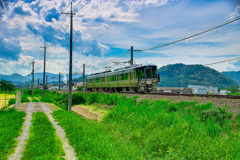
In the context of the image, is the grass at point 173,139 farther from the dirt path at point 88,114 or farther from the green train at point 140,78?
the green train at point 140,78

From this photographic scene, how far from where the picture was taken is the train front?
26422 millimetres

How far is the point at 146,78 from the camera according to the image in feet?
87.2

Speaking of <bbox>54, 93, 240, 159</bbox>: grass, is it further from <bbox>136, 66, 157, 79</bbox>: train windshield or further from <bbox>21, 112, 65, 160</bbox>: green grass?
<bbox>136, 66, 157, 79</bbox>: train windshield

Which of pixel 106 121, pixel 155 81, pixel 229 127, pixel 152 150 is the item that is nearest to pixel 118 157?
pixel 152 150

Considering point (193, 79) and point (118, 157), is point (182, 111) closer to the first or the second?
point (118, 157)

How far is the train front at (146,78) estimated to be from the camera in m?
26.4

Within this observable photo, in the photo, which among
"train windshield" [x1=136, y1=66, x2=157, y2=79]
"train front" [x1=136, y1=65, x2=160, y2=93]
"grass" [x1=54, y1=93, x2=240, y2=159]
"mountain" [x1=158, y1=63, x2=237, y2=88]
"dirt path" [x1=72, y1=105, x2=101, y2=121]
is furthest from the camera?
"mountain" [x1=158, y1=63, x2=237, y2=88]

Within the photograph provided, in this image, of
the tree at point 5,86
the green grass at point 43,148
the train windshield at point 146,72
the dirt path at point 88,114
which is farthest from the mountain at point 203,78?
the green grass at point 43,148

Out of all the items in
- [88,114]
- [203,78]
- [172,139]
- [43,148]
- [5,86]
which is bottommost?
[88,114]

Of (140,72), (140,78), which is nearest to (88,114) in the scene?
(140,78)

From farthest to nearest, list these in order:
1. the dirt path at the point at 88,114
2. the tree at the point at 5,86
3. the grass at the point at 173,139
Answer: the tree at the point at 5,86 < the dirt path at the point at 88,114 < the grass at the point at 173,139

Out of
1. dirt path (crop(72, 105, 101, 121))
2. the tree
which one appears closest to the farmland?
dirt path (crop(72, 105, 101, 121))

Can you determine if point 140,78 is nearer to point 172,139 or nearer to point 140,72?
point 140,72

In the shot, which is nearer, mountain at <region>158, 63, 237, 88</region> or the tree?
the tree
